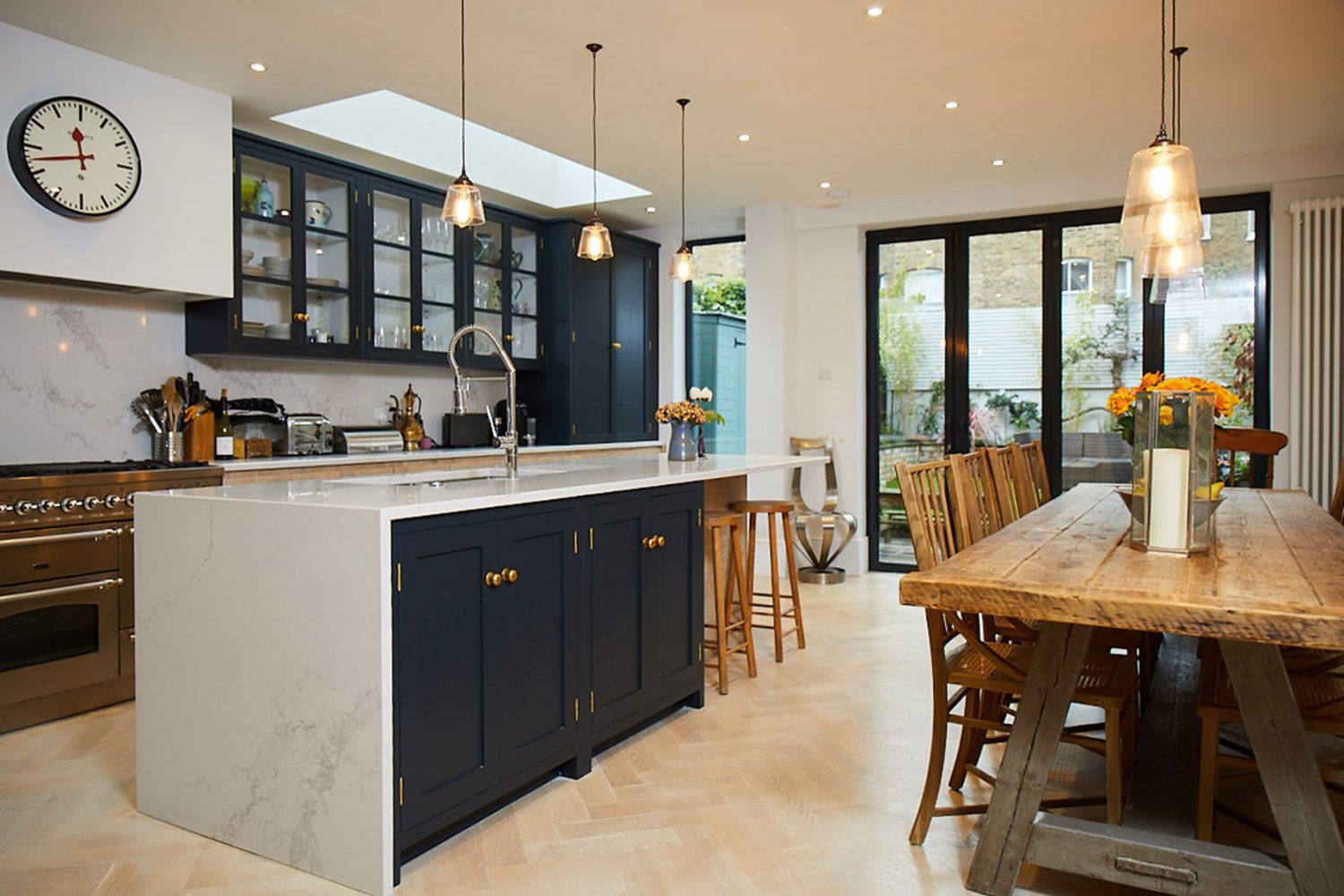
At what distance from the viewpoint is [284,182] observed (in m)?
4.61

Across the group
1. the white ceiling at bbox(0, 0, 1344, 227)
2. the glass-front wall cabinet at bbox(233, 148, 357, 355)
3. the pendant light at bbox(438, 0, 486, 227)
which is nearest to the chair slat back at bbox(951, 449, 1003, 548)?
the white ceiling at bbox(0, 0, 1344, 227)

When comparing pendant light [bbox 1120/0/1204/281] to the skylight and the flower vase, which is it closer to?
the flower vase

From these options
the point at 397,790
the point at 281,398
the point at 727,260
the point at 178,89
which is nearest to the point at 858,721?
the point at 397,790

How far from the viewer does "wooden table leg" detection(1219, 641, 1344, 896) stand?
5.95 ft

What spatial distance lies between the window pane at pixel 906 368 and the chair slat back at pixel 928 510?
388 cm

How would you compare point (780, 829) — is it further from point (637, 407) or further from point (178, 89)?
point (637, 407)

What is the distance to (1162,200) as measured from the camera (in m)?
2.60

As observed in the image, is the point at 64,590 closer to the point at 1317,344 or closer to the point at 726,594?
the point at 726,594

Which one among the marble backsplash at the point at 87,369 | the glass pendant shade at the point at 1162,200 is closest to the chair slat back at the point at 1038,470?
the glass pendant shade at the point at 1162,200

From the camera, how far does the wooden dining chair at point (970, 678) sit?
219 centimetres

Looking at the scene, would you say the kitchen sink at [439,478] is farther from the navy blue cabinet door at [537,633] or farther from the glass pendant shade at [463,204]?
the glass pendant shade at [463,204]

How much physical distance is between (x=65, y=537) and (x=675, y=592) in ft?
7.60

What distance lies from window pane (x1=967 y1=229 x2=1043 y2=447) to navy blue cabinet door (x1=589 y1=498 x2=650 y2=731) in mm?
3874

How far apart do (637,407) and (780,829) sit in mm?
A: 4722
